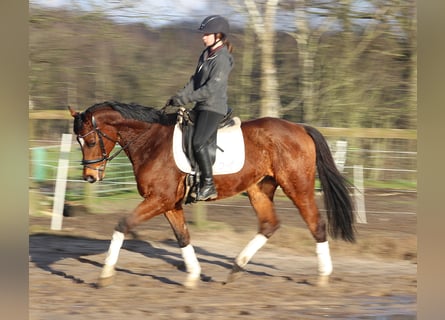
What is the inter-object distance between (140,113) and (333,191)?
169 centimetres

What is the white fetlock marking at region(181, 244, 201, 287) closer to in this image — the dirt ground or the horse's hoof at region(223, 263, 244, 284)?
the dirt ground

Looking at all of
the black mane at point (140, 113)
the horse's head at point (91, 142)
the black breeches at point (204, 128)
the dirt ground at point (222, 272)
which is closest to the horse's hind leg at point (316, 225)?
the dirt ground at point (222, 272)

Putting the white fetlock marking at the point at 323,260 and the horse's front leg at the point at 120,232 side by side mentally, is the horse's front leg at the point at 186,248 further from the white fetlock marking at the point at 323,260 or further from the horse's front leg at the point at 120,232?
the white fetlock marking at the point at 323,260

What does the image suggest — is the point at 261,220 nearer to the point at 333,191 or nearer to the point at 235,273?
the point at 235,273

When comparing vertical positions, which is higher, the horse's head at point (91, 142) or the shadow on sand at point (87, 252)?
the horse's head at point (91, 142)

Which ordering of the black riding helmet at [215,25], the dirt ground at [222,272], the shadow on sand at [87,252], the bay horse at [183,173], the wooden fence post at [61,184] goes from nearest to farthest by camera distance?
1. the dirt ground at [222,272]
2. the black riding helmet at [215,25]
3. the bay horse at [183,173]
4. the shadow on sand at [87,252]
5. the wooden fence post at [61,184]

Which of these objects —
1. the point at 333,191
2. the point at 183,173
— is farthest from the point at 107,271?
the point at 333,191

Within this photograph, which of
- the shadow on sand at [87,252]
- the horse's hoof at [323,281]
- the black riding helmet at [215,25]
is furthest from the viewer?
the shadow on sand at [87,252]

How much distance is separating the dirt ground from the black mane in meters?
1.25

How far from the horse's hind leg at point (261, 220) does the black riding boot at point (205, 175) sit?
474 millimetres

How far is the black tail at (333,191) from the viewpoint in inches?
Answer: 217
